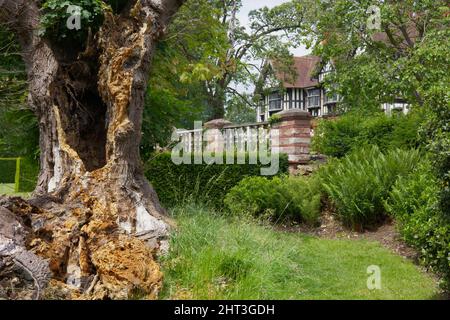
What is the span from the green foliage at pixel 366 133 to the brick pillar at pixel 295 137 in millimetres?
473

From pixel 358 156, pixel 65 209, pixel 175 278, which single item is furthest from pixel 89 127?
pixel 358 156

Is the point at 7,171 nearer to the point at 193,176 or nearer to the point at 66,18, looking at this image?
the point at 193,176

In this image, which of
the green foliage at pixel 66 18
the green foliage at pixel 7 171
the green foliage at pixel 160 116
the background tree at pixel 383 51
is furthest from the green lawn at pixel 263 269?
the green foliage at pixel 7 171

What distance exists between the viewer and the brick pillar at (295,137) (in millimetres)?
11852

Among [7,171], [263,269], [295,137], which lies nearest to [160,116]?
[295,137]

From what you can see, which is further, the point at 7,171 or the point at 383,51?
the point at 7,171

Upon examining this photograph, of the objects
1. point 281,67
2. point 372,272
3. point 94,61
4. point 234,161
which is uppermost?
point 281,67

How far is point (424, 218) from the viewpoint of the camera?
5867mm

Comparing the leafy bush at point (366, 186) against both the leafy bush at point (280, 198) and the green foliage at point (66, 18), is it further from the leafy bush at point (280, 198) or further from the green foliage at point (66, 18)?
the green foliage at point (66, 18)

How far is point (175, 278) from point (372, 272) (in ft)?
8.39

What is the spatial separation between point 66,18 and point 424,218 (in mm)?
5878

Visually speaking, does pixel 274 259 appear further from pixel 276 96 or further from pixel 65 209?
pixel 276 96

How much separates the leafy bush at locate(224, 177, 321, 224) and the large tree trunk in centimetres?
246

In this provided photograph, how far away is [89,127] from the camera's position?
313 inches
